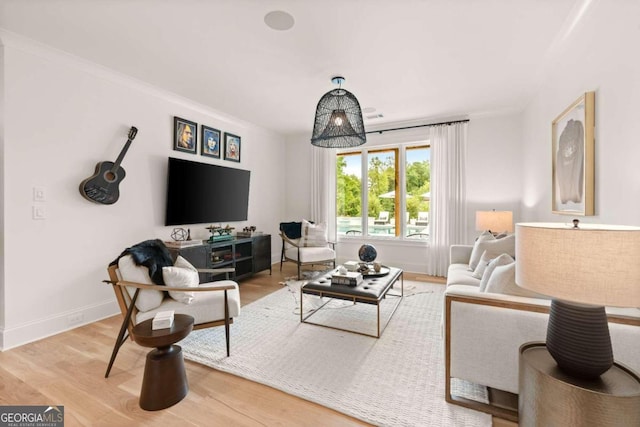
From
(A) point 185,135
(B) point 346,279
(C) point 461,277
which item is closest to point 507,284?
(C) point 461,277

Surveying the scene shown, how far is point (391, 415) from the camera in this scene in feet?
5.36

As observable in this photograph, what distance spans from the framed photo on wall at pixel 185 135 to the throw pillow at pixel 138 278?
86.2 inches

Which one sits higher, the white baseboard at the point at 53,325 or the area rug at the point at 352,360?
the white baseboard at the point at 53,325

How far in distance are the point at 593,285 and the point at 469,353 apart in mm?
897

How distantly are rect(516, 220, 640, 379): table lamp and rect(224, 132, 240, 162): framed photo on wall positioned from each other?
4.35m

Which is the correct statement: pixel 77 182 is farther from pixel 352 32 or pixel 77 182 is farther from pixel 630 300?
pixel 630 300

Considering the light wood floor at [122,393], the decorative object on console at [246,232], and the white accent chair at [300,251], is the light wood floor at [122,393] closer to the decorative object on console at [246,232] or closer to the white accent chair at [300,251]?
the decorative object on console at [246,232]

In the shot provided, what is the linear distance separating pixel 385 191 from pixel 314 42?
131 inches

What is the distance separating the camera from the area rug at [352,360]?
5.57 ft

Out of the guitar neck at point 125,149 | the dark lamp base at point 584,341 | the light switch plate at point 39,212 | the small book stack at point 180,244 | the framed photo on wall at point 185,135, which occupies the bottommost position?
the dark lamp base at point 584,341

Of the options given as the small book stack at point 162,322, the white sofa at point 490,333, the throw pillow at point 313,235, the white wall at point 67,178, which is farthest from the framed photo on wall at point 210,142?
the white sofa at point 490,333

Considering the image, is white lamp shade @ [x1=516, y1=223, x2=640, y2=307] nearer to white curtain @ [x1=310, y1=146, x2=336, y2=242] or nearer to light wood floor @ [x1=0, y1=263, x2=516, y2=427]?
light wood floor @ [x1=0, y1=263, x2=516, y2=427]

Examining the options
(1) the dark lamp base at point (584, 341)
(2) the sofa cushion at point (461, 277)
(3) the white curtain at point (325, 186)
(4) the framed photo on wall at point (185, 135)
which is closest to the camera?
(1) the dark lamp base at point (584, 341)

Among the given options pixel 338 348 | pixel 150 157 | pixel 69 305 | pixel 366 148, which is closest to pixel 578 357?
pixel 338 348
